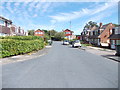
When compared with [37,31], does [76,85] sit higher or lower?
lower

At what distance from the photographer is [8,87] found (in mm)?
4805

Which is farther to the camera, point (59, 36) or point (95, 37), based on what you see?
point (59, 36)

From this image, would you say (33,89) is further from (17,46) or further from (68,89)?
(17,46)

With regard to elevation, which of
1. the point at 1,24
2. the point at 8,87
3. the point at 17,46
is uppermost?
the point at 1,24

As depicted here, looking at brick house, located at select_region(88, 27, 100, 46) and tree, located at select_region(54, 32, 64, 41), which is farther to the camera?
tree, located at select_region(54, 32, 64, 41)

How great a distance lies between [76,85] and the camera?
4898mm

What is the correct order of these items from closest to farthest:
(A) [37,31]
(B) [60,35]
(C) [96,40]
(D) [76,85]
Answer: (D) [76,85]
(C) [96,40]
(B) [60,35]
(A) [37,31]

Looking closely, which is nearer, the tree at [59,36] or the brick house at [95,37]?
the brick house at [95,37]

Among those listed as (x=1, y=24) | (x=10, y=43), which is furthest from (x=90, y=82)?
(x=1, y=24)

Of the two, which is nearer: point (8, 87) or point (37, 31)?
point (8, 87)

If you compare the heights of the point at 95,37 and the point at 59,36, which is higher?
the point at 59,36

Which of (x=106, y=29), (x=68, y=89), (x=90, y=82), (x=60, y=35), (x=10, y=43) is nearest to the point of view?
(x=68, y=89)

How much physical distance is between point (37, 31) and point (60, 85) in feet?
271

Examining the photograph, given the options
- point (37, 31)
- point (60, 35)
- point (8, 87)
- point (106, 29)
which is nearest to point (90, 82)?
point (8, 87)
